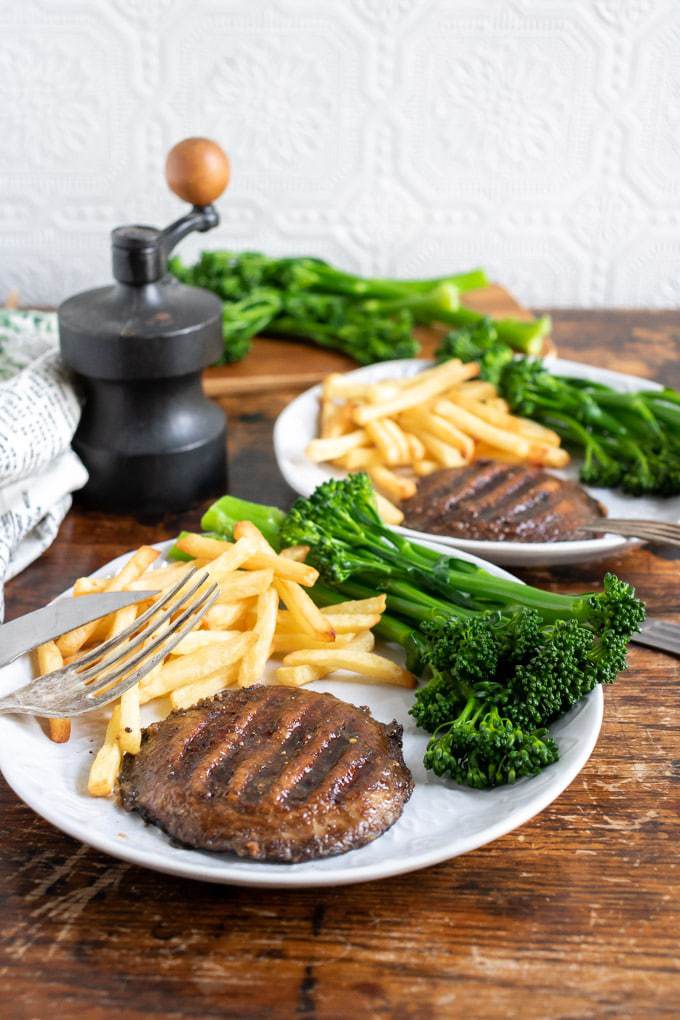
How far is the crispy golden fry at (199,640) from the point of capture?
7.59 feet

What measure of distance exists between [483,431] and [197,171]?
3.82 ft

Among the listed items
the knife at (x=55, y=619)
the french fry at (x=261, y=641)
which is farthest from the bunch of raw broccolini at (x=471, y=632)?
the knife at (x=55, y=619)

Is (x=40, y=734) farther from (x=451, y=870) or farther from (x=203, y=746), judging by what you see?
(x=451, y=870)

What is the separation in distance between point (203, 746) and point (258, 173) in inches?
147

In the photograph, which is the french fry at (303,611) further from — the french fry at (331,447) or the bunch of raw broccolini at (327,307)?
the bunch of raw broccolini at (327,307)

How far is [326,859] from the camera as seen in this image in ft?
5.97

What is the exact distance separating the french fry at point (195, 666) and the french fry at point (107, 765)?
13cm

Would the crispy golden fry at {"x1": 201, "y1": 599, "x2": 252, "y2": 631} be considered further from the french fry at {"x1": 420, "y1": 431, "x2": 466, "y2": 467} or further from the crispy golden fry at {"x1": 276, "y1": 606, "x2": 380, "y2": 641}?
the french fry at {"x1": 420, "y1": 431, "x2": 466, "y2": 467}

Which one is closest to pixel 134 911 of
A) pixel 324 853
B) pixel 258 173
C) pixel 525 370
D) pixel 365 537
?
pixel 324 853

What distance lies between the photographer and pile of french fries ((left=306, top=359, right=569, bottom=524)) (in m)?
3.37

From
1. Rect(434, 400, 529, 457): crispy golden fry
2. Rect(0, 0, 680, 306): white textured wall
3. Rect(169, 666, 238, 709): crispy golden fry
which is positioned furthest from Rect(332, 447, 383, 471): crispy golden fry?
Rect(0, 0, 680, 306): white textured wall

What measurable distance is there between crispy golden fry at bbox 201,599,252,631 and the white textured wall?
128 inches

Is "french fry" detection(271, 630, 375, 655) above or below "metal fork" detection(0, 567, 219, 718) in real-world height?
below

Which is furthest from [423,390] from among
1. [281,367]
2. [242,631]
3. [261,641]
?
[261,641]
